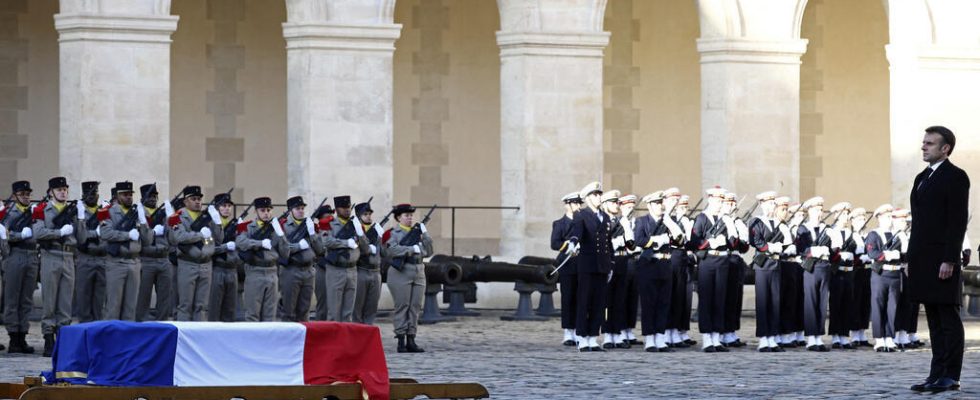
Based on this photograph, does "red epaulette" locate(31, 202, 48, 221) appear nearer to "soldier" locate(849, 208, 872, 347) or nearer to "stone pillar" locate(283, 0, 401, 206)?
"stone pillar" locate(283, 0, 401, 206)

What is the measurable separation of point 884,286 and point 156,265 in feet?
23.7

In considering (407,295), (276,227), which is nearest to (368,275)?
(407,295)

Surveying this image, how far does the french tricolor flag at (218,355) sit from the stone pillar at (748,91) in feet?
44.8

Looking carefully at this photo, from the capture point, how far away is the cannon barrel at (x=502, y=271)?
2248 cm

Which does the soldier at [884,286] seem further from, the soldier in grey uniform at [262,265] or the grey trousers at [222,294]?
the grey trousers at [222,294]

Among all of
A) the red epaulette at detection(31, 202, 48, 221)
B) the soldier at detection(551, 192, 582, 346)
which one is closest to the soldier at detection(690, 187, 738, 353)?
the soldier at detection(551, 192, 582, 346)

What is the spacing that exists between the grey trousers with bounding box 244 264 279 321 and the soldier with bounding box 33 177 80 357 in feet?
5.50

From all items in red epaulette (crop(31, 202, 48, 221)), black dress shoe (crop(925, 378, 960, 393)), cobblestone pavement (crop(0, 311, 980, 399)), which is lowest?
cobblestone pavement (crop(0, 311, 980, 399))

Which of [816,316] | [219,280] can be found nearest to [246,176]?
[219,280]

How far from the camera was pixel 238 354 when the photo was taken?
1077cm

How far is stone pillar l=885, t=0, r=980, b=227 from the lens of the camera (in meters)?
24.6

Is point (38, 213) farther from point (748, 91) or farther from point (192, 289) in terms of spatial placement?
point (748, 91)

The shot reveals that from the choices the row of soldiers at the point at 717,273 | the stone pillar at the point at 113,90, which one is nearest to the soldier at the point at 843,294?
the row of soldiers at the point at 717,273

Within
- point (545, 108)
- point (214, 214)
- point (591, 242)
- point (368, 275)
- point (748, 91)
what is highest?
point (748, 91)
